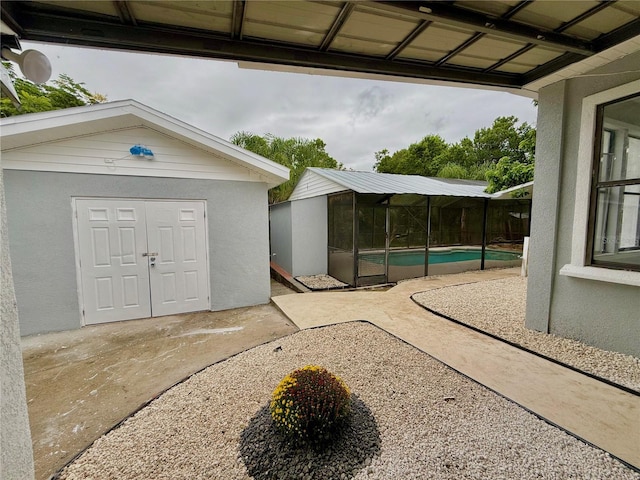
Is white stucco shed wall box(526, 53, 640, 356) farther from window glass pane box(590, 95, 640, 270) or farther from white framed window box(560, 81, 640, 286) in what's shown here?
window glass pane box(590, 95, 640, 270)

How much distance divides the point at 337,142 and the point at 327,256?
70.7 ft

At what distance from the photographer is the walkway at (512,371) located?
196 centimetres

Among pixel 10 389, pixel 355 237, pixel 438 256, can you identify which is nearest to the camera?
pixel 10 389

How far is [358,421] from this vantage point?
1981mm

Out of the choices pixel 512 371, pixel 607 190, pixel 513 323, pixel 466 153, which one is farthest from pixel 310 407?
pixel 466 153

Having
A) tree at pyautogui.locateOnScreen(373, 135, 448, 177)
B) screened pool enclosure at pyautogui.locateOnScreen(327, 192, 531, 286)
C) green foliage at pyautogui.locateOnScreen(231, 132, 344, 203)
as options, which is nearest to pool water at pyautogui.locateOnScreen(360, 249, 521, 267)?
screened pool enclosure at pyautogui.locateOnScreen(327, 192, 531, 286)

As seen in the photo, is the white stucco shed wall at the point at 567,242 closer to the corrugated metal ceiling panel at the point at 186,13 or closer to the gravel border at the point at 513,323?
the gravel border at the point at 513,323

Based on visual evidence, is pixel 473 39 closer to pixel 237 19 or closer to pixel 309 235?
pixel 237 19

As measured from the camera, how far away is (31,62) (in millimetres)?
1537

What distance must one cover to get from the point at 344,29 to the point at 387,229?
524 cm

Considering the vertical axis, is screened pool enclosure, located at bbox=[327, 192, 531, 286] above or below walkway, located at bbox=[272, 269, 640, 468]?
above

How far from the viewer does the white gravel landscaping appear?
1.62 m

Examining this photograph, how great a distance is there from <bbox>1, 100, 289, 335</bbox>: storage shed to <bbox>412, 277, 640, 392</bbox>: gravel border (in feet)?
12.0

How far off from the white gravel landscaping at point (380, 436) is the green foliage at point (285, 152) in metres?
13.5
